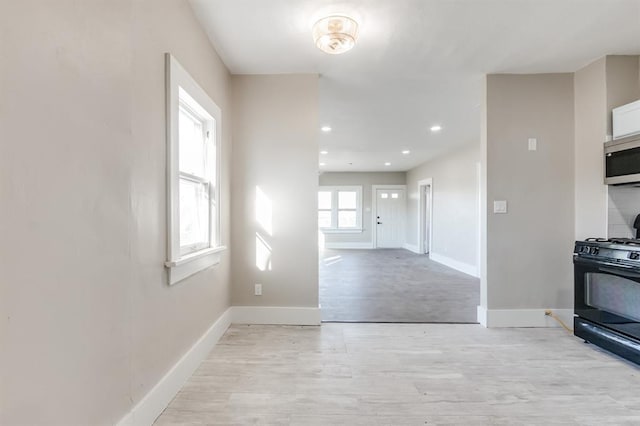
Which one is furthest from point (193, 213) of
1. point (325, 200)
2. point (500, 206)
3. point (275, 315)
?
point (325, 200)

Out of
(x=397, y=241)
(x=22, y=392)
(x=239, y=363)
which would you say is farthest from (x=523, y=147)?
(x=397, y=241)

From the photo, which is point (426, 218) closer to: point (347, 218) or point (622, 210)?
point (347, 218)

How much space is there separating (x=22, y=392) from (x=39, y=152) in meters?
0.73

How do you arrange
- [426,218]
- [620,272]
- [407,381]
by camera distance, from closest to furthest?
[407,381] → [620,272] → [426,218]

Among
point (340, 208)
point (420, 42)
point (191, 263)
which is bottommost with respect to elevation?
point (191, 263)

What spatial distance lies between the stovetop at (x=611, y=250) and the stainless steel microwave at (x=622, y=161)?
503mm

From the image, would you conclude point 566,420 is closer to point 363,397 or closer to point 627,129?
point 363,397

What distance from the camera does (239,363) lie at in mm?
2287

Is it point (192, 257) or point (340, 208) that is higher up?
point (340, 208)

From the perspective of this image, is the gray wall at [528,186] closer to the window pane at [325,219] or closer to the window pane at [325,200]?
the window pane at [325,200]

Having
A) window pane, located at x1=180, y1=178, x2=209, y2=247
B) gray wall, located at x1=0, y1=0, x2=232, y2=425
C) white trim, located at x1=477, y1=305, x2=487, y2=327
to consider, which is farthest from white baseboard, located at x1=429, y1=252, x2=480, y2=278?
gray wall, located at x1=0, y1=0, x2=232, y2=425

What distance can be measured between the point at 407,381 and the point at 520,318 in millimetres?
1715

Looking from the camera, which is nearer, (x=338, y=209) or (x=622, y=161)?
(x=622, y=161)

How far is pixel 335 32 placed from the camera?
2.14 metres
